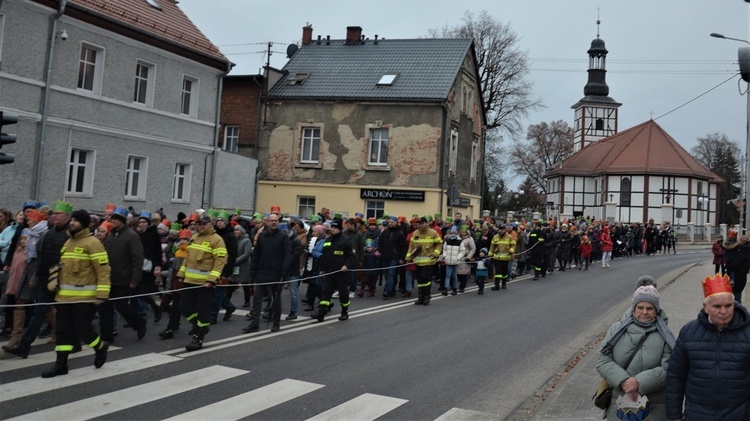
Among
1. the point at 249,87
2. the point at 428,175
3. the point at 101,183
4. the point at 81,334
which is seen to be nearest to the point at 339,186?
the point at 428,175

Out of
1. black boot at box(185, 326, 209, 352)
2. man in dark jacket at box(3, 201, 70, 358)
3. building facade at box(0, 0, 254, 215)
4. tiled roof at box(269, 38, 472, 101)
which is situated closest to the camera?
man in dark jacket at box(3, 201, 70, 358)

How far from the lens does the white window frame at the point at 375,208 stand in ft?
110

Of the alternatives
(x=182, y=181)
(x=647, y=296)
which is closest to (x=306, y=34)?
(x=182, y=181)

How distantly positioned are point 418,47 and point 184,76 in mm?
16120

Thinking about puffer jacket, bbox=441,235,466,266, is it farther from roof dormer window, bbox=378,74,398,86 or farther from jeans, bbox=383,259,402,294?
roof dormer window, bbox=378,74,398,86

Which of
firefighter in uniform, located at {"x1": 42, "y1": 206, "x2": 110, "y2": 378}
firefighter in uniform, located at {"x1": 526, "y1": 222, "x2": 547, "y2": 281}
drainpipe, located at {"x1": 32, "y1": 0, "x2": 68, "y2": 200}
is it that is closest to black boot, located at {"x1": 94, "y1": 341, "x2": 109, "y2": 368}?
firefighter in uniform, located at {"x1": 42, "y1": 206, "x2": 110, "y2": 378}

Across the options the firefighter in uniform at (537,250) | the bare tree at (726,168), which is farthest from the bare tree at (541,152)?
the firefighter in uniform at (537,250)

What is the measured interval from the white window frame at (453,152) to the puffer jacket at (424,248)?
19.0 meters

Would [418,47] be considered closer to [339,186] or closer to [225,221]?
[339,186]

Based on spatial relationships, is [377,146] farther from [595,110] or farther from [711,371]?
[595,110]

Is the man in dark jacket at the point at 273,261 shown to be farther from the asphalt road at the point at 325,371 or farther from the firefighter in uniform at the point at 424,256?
the firefighter in uniform at the point at 424,256

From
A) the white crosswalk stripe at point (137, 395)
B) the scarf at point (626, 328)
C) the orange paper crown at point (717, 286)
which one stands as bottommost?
the white crosswalk stripe at point (137, 395)

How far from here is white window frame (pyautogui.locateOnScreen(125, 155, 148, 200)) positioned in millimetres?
22094

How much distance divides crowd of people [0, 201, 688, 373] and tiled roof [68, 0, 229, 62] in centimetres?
822
